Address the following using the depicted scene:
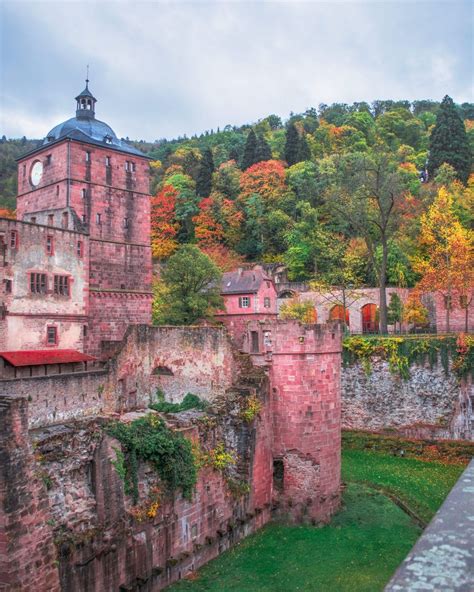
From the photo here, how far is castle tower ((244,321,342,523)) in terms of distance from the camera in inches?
639

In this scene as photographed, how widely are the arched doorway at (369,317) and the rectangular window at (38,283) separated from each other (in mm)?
27421

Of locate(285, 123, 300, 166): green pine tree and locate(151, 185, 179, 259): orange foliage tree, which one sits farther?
locate(285, 123, 300, 166): green pine tree

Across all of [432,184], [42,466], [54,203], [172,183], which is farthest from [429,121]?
[42,466]

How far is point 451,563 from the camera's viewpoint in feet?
9.80

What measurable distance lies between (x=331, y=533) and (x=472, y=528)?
42.2 feet

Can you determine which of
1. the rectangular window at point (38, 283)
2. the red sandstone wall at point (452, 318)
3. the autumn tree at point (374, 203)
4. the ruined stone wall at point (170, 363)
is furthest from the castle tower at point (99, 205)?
the red sandstone wall at point (452, 318)

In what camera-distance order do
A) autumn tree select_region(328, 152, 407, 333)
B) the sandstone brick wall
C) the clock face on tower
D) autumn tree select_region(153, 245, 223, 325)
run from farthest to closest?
autumn tree select_region(153, 245, 223, 325), autumn tree select_region(328, 152, 407, 333), the clock face on tower, the sandstone brick wall

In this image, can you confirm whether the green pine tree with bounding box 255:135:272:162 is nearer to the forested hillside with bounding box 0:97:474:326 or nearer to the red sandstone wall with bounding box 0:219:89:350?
the forested hillside with bounding box 0:97:474:326

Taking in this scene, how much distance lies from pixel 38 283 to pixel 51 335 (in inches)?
95.4

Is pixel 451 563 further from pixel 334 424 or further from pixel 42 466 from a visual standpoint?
pixel 334 424

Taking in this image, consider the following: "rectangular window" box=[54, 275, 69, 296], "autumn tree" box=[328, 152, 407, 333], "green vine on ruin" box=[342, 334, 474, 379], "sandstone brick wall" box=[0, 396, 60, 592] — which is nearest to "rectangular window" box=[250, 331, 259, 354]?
"green vine on ruin" box=[342, 334, 474, 379]

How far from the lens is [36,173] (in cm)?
2989

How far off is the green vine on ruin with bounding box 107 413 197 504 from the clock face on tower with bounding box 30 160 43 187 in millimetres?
21118

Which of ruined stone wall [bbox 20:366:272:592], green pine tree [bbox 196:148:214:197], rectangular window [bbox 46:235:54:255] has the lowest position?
ruined stone wall [bbox 20:366:272:592]
